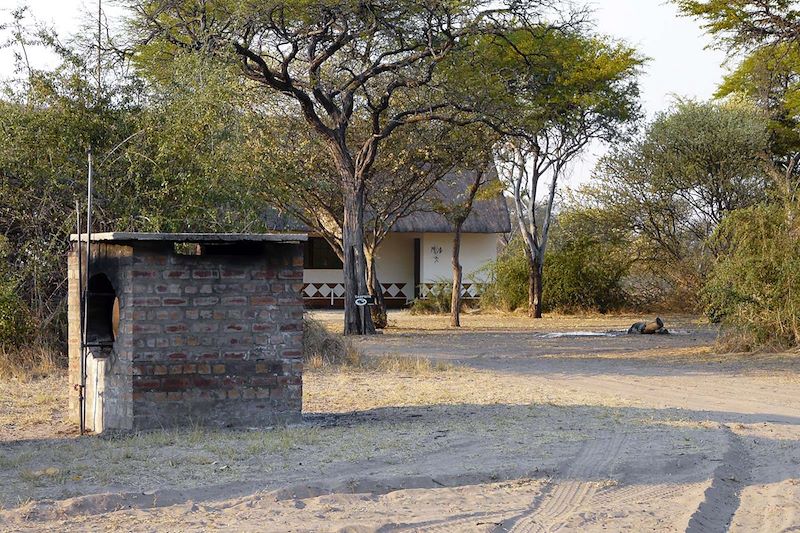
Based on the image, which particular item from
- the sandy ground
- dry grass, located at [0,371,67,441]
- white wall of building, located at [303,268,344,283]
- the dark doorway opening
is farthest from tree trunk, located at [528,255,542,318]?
the dark doorway opening

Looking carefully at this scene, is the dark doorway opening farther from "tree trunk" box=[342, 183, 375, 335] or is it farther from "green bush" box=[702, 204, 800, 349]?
"tree trunk" box=[342, 183, 375, 335]

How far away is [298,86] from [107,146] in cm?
704

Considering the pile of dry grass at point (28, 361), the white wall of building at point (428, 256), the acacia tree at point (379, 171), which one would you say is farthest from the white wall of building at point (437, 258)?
the pile of dry grass at point (28, 361)

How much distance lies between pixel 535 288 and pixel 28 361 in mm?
18936

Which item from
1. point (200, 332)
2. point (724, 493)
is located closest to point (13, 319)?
point (200, 332)

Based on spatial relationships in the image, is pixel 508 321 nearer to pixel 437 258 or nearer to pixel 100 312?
pixel 437 258

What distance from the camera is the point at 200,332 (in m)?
8.98

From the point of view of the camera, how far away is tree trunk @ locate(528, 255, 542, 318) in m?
30.7

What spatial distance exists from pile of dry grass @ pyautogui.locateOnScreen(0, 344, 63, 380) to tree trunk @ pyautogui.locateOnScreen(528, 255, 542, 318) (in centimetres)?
1830

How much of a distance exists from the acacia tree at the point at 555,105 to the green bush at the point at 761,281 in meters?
5.15

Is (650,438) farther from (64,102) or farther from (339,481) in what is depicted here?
(64,102)

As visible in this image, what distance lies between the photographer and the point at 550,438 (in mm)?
8789

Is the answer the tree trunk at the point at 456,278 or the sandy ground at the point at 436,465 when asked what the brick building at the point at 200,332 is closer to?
the sandy ground at the point at 436,465

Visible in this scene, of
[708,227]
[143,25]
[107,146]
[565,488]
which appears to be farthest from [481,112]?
[565,488]
